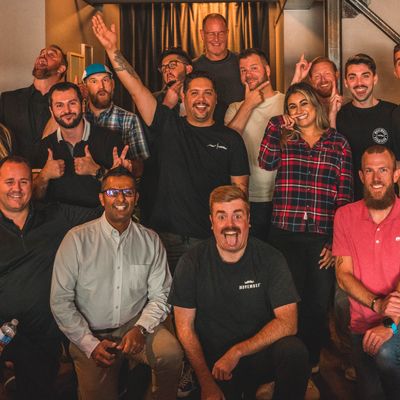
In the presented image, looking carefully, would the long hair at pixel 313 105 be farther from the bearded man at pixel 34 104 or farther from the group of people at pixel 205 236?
the bearded man at pixel 34 104

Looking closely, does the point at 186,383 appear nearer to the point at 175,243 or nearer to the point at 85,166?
the point at 175,243

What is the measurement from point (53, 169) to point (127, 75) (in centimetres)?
63

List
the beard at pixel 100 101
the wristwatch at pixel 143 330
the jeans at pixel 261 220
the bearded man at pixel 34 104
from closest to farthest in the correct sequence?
the wristwatch at pixel 143 330 < the jeans at pixel 261 220 < the beard at pixel 100 101 < the bearded man at pixel 34 104

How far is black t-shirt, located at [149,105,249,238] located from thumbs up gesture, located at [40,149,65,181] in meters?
0.50

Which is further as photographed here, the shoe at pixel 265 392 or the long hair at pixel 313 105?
the long hair at pixel 313 105

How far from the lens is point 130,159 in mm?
3150

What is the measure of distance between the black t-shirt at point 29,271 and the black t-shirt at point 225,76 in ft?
5.32

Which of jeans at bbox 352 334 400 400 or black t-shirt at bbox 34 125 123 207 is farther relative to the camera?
black t-shirt at bbox 34 125 123 207

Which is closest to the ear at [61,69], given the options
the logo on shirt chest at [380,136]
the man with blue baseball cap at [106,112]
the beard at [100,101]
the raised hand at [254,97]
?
the man with blue baseball cap at [106,112]

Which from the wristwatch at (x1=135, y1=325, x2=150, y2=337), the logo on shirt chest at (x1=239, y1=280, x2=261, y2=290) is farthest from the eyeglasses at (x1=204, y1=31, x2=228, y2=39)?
the wristwatch at (x1=135, y1=325, x2=150, y2=337)

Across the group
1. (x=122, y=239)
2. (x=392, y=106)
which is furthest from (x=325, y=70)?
(x=122, y=239)

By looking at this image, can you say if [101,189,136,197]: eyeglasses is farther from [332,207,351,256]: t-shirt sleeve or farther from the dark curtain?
the dark curtain

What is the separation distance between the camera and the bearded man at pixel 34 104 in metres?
3.67

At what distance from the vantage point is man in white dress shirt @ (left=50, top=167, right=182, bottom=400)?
2596 millimetres
